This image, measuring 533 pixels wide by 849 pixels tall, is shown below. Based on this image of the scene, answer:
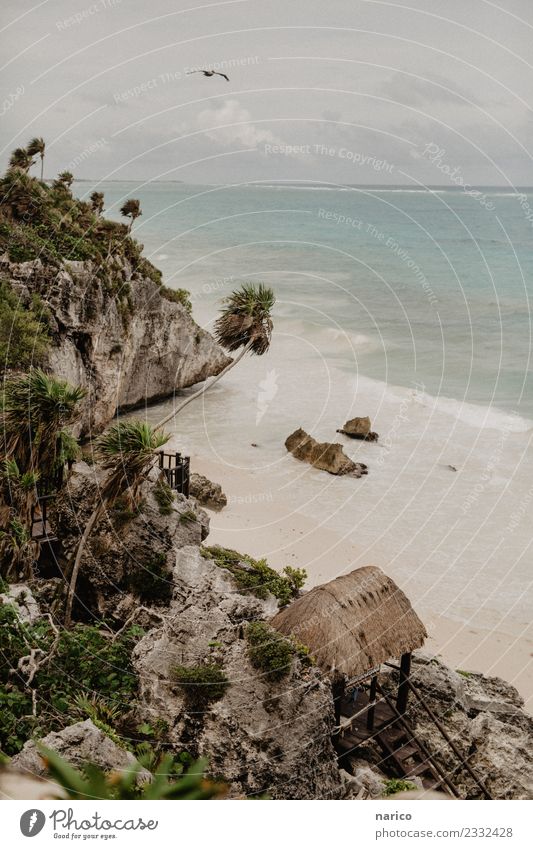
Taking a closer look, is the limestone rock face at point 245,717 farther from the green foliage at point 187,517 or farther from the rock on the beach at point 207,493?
the rock on the beach at point 207,493

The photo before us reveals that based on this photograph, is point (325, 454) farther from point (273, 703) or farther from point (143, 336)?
point (273, 703)

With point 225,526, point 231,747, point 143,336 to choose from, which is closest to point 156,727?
point 231,747

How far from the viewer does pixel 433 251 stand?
92.4m

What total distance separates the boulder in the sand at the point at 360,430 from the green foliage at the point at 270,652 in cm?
1962

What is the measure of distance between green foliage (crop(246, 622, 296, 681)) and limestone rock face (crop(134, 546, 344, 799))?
0.28 ft

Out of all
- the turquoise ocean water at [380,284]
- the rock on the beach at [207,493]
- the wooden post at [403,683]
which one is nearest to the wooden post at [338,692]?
the wooden post at [403,683]

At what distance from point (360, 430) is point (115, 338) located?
31.6ft

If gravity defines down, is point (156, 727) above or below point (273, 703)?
below

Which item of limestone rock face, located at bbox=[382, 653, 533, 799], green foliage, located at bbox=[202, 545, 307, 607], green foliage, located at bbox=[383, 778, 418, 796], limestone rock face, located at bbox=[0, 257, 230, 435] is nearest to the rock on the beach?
limestone rock face, located at bbox=[0, 257, 230, 435]

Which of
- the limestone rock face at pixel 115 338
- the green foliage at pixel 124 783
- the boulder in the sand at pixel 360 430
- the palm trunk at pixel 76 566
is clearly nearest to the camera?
the green foliage at pixel 124 783

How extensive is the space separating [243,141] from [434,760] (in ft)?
48.3

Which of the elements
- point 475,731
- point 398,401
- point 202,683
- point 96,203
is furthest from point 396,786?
point 398,401

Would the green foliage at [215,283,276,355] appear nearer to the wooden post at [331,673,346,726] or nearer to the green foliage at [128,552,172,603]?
the green foliage at [128,552,172,603]

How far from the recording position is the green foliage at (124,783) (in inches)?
365
